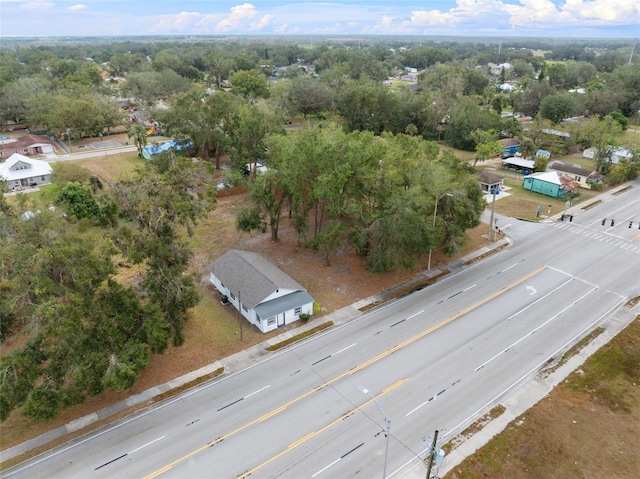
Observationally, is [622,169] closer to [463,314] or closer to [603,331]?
[603,331]

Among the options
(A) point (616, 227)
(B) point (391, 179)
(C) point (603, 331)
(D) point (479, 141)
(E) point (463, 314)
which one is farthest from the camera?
(D) point (479, 141)

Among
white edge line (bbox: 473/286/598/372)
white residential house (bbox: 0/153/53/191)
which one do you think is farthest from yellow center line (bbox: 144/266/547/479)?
white residential house (bbox: 0/153/53/191)

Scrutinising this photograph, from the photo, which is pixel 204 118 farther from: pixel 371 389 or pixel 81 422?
pixel 371 389

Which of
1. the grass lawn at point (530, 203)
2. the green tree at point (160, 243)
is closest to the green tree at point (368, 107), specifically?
the grass lawn at point (530, 203)

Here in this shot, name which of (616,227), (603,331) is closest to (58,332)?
(603,331)

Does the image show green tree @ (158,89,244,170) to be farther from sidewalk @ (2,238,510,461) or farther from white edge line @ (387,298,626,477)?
white edge line @ (387,298,626,477)

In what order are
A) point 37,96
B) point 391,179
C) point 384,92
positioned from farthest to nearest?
point 37,96
point 384,92
point 391,179
